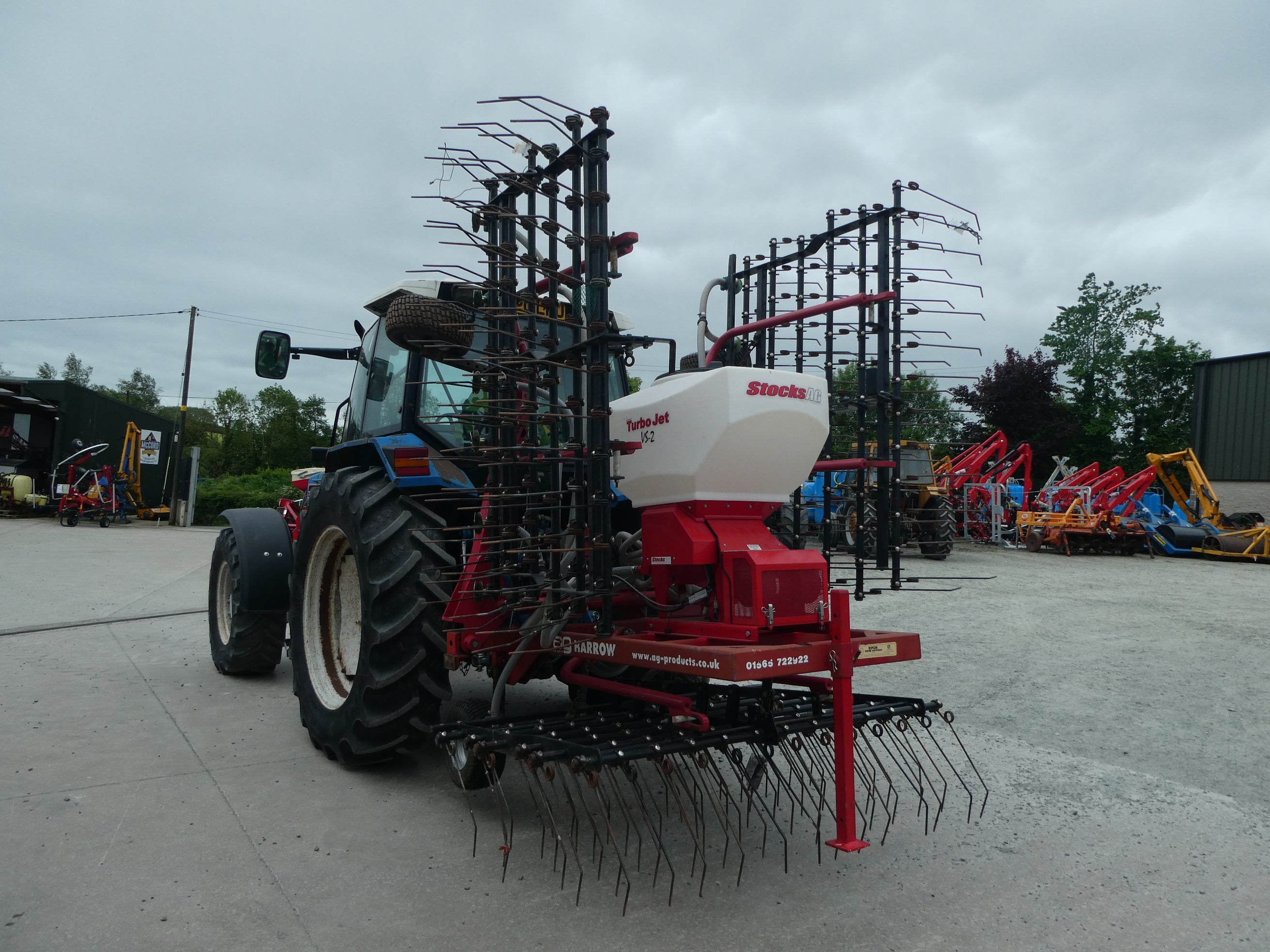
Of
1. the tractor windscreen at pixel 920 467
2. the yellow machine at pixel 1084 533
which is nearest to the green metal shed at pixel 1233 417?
the yellow machine at pixel 1084 533

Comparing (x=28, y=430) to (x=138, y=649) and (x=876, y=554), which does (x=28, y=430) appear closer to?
(x=138, y=649)

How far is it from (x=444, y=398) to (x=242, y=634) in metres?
2.40

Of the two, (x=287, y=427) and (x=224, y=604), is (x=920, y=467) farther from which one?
(x=287, y=427)

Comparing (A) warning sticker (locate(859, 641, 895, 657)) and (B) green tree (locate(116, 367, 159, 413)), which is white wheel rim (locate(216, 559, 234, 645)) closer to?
(A) warning sticker (locate(859, 641, 895, 657))

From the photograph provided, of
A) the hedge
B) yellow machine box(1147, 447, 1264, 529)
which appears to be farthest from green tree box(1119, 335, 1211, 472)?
the hedge

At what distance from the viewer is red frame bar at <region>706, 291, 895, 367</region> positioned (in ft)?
10.5

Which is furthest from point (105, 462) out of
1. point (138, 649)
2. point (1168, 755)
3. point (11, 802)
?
point (1168, 755)

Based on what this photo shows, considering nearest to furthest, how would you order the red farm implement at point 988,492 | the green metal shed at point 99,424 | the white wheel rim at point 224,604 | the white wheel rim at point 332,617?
the white wheel rim at point 332,617 → the white wheel rim at point 224,604 → the red farm implement at point 988,492 → the green metal shed at point 99,424

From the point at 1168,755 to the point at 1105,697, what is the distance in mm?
1073

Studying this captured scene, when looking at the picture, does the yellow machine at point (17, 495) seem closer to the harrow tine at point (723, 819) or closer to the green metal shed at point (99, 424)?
the green metal shed at point (99, 424)

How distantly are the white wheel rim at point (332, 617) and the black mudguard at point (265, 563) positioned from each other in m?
0.98

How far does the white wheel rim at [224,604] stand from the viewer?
5.86 m

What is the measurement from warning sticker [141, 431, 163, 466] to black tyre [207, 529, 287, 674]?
76.7ft

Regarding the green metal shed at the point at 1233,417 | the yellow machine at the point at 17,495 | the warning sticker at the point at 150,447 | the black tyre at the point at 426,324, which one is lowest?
Result: the yellow machine at the point at 17,495
